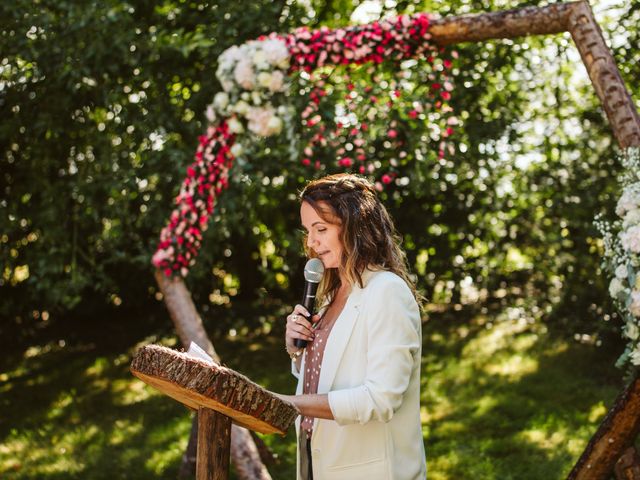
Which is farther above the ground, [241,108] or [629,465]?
[241,108]

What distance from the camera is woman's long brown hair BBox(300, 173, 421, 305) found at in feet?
8.50

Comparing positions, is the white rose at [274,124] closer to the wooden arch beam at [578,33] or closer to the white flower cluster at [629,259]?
the wooden arch beam at [578,33]

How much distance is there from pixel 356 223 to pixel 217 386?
0.76 metres

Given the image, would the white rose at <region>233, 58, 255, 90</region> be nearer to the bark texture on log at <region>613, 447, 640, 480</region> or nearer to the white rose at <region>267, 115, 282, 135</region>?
the white rose at <region>267, 115, 282, 135</region>

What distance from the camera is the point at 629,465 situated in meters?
3.74

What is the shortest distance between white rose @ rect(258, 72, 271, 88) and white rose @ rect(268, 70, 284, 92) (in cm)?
2

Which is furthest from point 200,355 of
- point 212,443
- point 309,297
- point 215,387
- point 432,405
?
point 432,405

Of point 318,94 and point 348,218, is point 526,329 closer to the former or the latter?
point 318,94

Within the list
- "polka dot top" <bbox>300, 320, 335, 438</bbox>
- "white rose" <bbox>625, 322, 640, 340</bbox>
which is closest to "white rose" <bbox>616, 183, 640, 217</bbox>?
"white rose" <bbox>625, 322, 640, 340</bbox>

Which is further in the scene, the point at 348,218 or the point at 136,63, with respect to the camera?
the point at 136,63

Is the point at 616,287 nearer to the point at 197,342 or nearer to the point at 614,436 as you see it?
the point at 614,436

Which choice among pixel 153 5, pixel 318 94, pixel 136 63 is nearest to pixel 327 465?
pixel 318 94

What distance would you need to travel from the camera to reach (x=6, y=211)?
6219mm

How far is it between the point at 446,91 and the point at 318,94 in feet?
3.04
